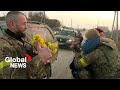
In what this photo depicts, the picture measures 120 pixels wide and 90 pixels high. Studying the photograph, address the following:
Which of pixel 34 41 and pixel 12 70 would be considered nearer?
pixel 12 70

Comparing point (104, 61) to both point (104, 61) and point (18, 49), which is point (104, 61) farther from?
point (18, 49)

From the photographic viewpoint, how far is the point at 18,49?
2635 millimetres

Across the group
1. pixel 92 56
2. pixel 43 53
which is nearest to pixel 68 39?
pixel 92 56

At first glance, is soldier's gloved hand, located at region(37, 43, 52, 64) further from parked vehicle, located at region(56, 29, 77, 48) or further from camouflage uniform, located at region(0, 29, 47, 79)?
parked vehicle, located at region(56, 29, 77, 48)

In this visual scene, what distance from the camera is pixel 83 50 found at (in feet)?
10.1

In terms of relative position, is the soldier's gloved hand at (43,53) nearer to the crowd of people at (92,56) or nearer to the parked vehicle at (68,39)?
the crowd of people at (92,56)

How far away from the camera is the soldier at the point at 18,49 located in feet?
8.48

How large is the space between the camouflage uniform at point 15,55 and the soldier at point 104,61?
0.54 m

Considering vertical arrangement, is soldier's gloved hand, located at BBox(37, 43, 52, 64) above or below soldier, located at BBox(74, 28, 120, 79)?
above

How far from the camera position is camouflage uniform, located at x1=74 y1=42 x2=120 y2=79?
3.00 meters

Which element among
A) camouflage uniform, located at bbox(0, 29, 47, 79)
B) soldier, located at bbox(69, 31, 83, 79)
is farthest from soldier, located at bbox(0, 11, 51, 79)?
soldier, located at bbox(69, 31, 83, 79)
